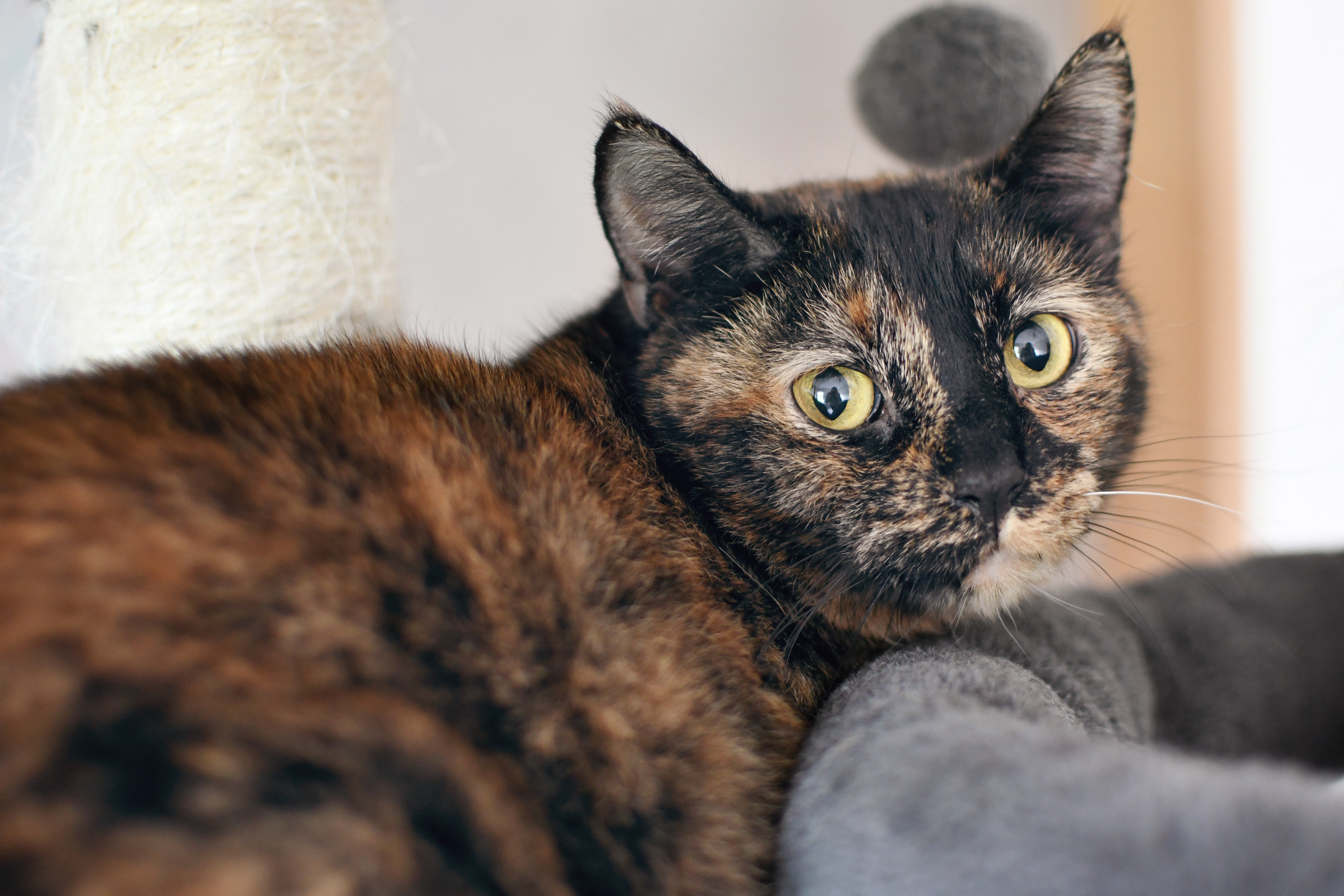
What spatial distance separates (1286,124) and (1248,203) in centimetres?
18

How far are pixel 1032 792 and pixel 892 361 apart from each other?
402 mm

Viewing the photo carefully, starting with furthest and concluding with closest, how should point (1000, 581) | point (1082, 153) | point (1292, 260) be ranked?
point (1292, 260)
point (1082, 153)
point (1000, 581)

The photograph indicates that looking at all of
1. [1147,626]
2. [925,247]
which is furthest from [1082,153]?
[1147,626]

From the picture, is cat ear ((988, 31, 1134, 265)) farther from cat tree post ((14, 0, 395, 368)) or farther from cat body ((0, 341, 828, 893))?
cat tree post ((14, 0, 395, 368))

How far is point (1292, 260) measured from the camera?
1803 millimetres

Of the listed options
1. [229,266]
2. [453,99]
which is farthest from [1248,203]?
[229,266]

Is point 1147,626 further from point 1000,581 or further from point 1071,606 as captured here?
point 1000,581

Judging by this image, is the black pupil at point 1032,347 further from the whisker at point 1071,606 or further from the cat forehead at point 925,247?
the whisker at point 1071,606

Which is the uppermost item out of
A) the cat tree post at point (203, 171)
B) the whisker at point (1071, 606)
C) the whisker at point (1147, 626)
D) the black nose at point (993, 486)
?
the cat tree post at point (203, 171)

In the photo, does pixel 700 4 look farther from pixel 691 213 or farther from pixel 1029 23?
pixel 691 213

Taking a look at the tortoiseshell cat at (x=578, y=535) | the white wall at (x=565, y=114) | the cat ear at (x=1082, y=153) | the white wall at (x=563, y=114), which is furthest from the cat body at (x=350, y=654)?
the white wall at (x=565, y=114)

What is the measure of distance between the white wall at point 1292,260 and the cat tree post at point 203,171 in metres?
1.67

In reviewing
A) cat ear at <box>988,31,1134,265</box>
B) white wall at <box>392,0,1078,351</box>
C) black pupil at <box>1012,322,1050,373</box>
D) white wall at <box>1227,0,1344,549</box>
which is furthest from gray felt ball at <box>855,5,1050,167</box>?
white wall at <box>1227,0,1344,549</box>

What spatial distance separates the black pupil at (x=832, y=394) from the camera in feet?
2.63
